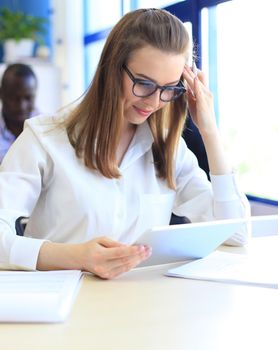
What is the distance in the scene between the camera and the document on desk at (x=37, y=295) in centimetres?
81

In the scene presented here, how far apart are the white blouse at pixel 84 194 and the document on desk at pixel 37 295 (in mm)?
134

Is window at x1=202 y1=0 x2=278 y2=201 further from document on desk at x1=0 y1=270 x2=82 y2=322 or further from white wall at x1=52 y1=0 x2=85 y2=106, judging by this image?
white wall at x1=52 y1=0 x2=85 y2=106

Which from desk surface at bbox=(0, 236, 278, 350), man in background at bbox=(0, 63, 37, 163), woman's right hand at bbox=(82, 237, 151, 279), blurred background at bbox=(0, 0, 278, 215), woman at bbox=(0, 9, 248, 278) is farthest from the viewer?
man in background at bbox=(0, 63, 37, 163)

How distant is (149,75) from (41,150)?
1.07 ft

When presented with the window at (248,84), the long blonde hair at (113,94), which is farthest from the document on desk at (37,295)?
the window at (248,84)

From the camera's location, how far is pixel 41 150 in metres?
1.30

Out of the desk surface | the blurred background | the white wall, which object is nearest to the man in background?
the white wall

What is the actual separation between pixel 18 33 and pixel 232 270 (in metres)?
4.05

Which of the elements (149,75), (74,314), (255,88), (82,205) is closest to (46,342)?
(74,314)

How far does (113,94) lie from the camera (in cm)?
128

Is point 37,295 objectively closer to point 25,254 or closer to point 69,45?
point 25,254

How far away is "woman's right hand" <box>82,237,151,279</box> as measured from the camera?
988 mm

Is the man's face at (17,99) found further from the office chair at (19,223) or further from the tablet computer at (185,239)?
the tablet computer at (185,239)

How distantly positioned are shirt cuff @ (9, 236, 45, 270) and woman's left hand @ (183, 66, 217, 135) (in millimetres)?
586
